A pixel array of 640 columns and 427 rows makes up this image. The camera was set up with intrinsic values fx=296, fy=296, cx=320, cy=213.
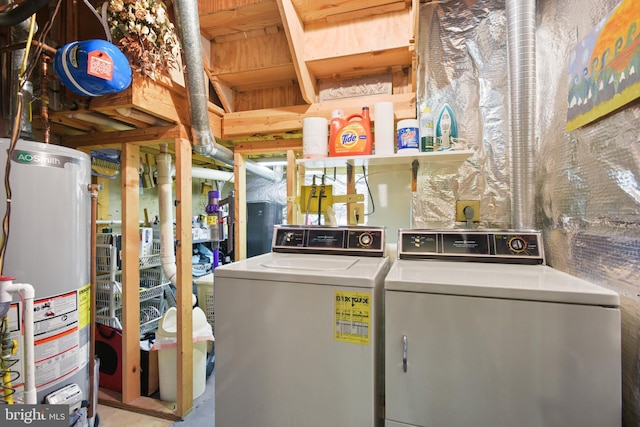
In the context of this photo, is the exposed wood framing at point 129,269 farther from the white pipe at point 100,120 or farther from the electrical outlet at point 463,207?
the electrical outlet at point 463,207

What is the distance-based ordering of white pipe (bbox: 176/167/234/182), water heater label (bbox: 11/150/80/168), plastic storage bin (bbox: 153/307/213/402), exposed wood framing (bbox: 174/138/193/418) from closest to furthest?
water heater label (bbox: 11/150/80/168) < exposed wood framing (bbox: 174/138/193/418) < plastic storage bin (bbox: 153/307/213/402) < white pipe (bbox: 176/167/234/182)

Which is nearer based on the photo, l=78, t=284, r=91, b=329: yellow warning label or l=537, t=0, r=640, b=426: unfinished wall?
l=537, t=0, r=640, b=426: unfinished wall

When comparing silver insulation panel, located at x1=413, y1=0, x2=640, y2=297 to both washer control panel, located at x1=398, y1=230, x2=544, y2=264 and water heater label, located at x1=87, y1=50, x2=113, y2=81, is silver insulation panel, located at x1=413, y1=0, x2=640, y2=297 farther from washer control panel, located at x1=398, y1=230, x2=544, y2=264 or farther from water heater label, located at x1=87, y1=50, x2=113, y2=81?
water heater label, located at x1=87, y1=50, x2=113, y2=81

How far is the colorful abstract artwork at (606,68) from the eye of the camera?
37.8 inches

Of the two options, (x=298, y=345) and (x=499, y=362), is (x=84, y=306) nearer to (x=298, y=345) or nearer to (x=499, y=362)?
(x=298, y=345)

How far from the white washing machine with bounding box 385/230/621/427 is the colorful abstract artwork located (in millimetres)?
661

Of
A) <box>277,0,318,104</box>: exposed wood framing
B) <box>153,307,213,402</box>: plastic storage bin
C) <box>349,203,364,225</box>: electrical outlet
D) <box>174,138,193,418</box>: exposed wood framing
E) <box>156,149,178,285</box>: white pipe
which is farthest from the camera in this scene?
<box>156,149,178,285</box>: white pipe

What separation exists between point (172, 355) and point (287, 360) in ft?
5.14

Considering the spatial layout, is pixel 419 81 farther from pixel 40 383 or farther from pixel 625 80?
pixel 40 383

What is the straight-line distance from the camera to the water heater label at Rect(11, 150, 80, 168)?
1.21 meters

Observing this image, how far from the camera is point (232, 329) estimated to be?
116 centimetres

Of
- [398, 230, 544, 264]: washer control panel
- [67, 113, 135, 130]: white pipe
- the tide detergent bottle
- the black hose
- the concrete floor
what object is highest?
the black hose

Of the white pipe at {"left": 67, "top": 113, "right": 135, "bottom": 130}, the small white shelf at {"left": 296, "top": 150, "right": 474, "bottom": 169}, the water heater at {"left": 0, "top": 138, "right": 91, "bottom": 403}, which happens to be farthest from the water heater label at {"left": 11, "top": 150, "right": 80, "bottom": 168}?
the small white shelf at {"left": 296, "top": 150, "right": 474, "bottom": 169}

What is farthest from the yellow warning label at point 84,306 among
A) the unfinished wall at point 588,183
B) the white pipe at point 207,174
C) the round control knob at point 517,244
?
the unfinished wall at point 588,183
